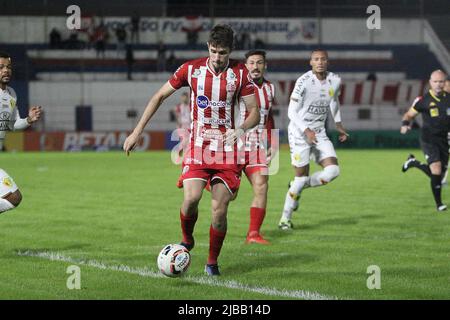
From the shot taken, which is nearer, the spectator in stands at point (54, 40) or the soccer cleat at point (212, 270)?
the soccer cleat at point (212, 270)

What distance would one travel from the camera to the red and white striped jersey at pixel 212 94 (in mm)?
8602

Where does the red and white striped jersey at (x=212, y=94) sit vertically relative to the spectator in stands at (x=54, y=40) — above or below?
above

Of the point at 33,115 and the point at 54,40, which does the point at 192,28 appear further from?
the point at 33,115

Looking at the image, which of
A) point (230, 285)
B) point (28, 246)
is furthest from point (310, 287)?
point (28, 246)

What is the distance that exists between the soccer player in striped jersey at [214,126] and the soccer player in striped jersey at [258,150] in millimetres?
2348

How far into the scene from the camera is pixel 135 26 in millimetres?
49031

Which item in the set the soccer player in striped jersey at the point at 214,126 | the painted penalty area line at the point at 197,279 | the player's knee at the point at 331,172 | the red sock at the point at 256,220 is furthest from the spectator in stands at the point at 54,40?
the soccer player in striped jersey at the point at 214,126

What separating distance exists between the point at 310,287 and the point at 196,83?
2.19 metres

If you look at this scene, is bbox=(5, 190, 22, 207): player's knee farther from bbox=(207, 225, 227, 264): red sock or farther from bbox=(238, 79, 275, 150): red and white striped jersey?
bbox=(238, 79, 275, 150): red and white striped jersey

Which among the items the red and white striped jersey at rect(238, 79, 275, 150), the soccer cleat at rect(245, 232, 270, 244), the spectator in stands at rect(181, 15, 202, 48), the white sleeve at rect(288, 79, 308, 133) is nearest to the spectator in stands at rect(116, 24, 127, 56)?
the spectator in stands at rect(181, 15, 202, 48)

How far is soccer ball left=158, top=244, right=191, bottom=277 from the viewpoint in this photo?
26.8 feet

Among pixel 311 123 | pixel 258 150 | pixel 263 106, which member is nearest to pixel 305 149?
pixel 311 123

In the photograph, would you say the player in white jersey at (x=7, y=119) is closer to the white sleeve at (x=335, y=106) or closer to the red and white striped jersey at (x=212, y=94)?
the red and white striped jersey at (x=212, y=94)

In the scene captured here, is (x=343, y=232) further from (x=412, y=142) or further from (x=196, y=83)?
(x=412, y=142)
